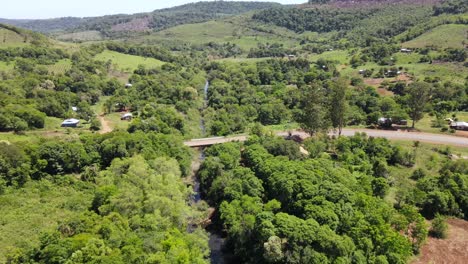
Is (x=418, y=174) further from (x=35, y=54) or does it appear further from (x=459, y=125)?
(x=35, y=54)

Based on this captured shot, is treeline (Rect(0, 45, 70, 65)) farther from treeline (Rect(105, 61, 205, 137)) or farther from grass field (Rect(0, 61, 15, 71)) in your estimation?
treeline (Rect(105, 61, 205, 137))

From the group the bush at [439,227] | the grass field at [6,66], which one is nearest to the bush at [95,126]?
the grass field at [6,66]

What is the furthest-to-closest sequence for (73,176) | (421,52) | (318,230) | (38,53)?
1. (421,52)
2. (38,53)
3. (73,176)
4. (318,230)

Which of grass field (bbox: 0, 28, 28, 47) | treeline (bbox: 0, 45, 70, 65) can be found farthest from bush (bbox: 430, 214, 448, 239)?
grass field (bbox: 0, 28, 28, 47)

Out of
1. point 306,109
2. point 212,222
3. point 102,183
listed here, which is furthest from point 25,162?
point 306,109

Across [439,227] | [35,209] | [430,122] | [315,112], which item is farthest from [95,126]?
[430,122]

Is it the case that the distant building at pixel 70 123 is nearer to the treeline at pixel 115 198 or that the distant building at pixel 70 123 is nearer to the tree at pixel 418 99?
the treeline at pixel 115 198

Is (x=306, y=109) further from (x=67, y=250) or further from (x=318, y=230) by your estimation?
(x=67, y=250)
